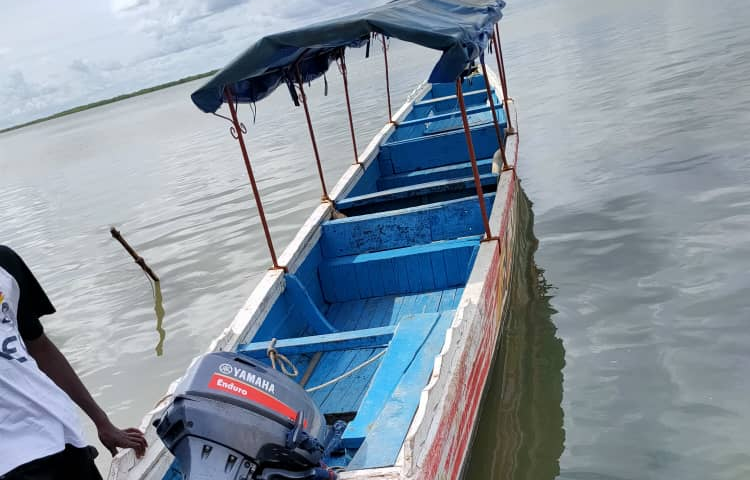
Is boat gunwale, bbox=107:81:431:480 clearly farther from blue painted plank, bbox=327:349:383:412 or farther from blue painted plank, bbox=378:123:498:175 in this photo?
blue painted plank, bbox=327:349:383:412

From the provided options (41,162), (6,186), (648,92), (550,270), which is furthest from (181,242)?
(41,162)

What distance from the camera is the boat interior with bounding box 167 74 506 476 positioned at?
306cm

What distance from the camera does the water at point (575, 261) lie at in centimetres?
389

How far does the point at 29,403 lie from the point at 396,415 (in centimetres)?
149

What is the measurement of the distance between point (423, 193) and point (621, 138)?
4.86 meters

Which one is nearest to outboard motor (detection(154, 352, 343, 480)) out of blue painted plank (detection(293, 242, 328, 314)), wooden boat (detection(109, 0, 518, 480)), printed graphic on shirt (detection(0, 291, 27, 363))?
wooden boat (detection(109, 0, 518, 480))

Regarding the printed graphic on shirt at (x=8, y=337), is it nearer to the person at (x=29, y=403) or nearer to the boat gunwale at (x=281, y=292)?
the person at (x=29, y=403)

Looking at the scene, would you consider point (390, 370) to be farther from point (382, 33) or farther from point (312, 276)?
point (312, 276)

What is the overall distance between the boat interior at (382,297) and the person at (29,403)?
1.09 metres

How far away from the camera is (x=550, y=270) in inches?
238

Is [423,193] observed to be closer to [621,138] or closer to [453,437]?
[453,437]

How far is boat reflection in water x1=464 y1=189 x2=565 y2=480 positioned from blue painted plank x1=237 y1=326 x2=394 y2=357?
937mm

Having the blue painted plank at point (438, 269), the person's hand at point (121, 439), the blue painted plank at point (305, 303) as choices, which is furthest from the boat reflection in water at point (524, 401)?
the person's hand at point (121, 439)

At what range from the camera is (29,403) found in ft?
6.68
